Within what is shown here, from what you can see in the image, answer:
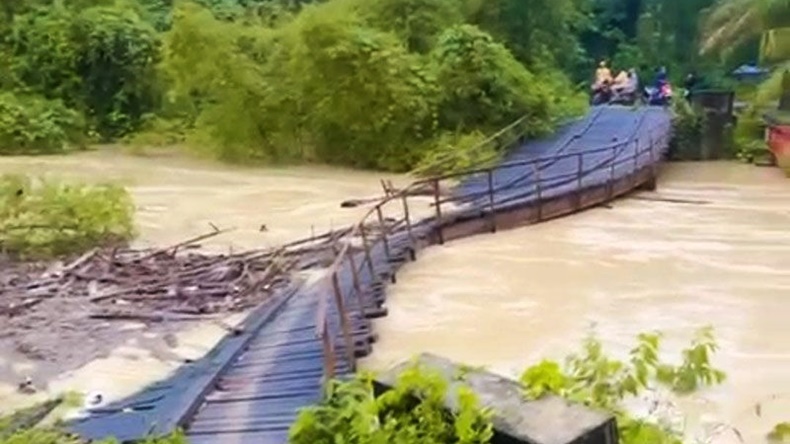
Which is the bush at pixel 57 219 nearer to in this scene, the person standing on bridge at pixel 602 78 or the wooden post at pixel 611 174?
the wooden post at pixel 611 174

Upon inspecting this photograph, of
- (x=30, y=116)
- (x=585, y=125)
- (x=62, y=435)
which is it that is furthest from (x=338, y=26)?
(x=62, y=435)

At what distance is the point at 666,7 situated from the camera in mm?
30234

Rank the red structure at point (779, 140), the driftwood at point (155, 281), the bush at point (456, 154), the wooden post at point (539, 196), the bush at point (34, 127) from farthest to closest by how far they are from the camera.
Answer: the bush at point (34, 127) → the red structure at point (779, 140) → the bush at point (456, 154) → the wooden post at point (539, 196) → the driftwood at point (155, 281)

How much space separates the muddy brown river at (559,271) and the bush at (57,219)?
2.53ft

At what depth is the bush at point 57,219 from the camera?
1393 centimetres

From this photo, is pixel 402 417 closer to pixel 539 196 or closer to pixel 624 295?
pixel 624 295

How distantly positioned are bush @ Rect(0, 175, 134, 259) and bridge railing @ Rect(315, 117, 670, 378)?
9.77 ft

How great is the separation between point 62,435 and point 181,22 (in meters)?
15.8

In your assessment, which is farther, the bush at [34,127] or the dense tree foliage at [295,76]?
the bush at [34,127]

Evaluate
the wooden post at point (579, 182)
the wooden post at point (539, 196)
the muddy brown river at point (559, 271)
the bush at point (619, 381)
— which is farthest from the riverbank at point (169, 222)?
the bush at point (619, 381)

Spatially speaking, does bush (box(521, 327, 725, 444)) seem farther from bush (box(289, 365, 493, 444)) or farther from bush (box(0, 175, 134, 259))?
bush (box(0, 175, 134, 259))

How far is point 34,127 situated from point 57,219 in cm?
1007

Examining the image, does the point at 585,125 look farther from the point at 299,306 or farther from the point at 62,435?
the point at 62,435

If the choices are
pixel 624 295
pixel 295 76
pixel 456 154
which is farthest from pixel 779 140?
pixel 624 295
